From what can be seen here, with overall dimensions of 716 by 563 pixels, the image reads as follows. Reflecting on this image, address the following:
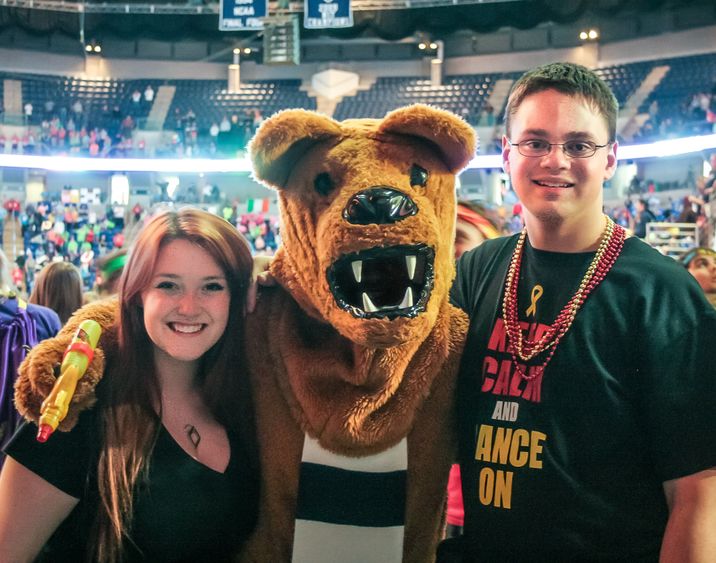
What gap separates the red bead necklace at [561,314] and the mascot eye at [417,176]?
0.28 meters

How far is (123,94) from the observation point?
17984 millimetres

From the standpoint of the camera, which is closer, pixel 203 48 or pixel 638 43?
pixel 638 43

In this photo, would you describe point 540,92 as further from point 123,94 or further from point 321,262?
point 123,94

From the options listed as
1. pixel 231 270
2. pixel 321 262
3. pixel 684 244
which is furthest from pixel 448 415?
pixel 684 244

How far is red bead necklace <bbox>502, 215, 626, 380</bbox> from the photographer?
4.72 feet

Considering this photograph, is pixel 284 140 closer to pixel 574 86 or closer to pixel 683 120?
pixel 574 86

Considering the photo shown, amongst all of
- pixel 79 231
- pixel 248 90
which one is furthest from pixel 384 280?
pixel 248 90

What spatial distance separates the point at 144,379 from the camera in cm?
153

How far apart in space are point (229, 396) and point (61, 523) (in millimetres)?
380

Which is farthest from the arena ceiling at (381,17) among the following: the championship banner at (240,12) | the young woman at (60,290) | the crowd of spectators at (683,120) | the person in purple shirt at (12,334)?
the person in purple shirt at (12,334)

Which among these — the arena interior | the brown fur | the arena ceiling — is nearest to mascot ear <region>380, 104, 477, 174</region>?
the brown fur

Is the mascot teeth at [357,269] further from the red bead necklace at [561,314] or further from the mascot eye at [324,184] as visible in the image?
the red bead necklace at [561,314]

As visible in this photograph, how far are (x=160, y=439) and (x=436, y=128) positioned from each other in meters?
0.78

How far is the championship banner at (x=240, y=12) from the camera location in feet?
33.8
